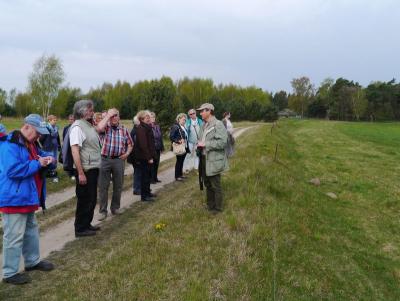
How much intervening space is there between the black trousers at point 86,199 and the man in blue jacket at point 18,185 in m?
1.48

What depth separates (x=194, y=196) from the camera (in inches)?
372

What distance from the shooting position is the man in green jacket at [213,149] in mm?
7402

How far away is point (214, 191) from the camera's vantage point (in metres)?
7.93

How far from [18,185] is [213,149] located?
3.61 m

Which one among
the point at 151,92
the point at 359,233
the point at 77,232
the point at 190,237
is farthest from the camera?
the point at 151,92

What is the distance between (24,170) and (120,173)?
356 cm

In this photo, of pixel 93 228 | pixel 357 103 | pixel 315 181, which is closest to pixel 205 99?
pixel 357 103

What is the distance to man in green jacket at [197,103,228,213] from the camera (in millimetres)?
7402

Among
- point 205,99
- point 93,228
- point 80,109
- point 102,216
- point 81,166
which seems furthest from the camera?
point 205,99

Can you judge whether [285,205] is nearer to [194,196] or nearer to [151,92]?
[194,196]

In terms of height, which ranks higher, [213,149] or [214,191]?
[213,149]

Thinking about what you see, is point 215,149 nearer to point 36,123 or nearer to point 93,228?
point 93,228

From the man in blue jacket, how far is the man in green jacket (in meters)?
3.11

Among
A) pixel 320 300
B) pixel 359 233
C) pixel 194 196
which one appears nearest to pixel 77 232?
pixel 194 196
